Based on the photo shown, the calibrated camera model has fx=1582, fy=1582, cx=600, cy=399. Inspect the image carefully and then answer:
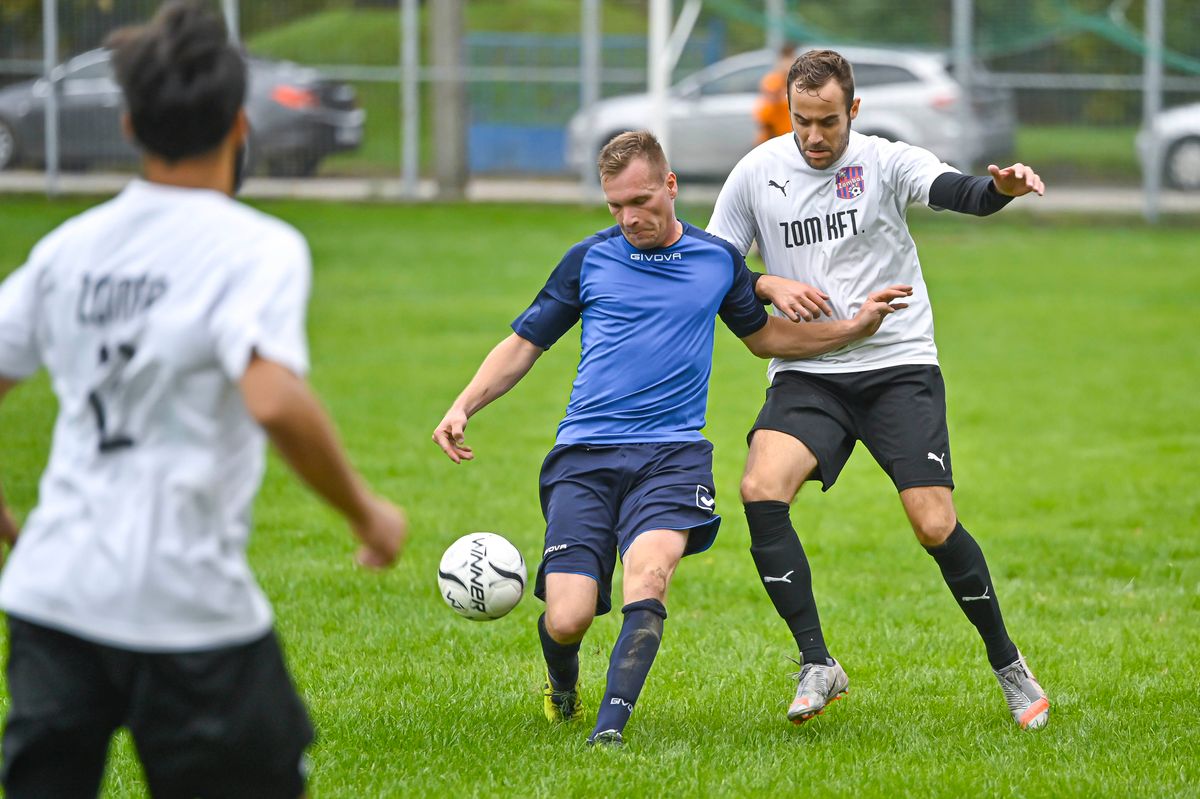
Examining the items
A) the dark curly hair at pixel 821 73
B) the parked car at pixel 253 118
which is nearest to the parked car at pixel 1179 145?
the parked car at pixel 253 118

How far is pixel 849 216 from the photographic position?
208 inches

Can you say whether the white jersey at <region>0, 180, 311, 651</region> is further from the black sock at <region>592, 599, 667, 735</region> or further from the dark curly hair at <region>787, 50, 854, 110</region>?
the dark curly hair at <region>787, 50, 854, 110</region>

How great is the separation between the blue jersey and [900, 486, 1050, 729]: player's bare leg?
79 centimetres

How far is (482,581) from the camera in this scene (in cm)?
502

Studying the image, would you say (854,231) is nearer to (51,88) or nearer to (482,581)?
(482,581)

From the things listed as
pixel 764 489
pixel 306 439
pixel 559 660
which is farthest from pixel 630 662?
pixel 306 439

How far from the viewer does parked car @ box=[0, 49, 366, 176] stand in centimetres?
2356

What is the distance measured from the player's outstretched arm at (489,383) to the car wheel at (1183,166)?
20.1 m

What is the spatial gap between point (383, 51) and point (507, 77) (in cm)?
202

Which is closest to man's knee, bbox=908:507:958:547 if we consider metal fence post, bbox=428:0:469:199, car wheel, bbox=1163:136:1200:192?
car wheel, bbox=1163:136:1200:192

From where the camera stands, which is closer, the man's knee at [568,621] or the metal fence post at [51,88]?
the man's knee at [568,621]

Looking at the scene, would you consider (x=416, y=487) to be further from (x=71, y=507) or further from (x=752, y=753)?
(x=71, y=507)

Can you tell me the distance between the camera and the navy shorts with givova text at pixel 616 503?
16.1ft

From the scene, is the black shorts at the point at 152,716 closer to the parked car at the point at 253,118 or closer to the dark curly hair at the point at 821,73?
the dark curly hair at the point at 821,73
